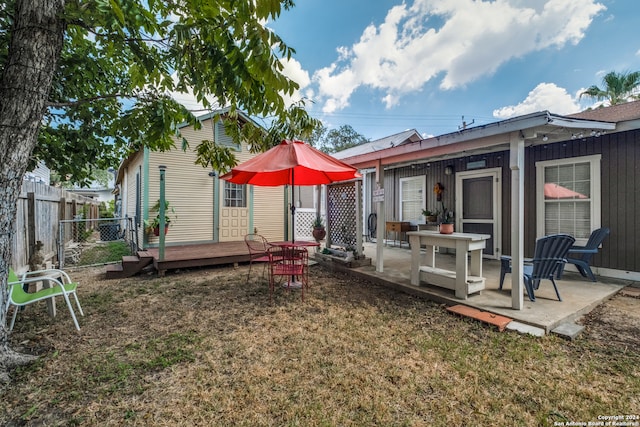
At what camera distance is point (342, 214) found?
6445 millimetres

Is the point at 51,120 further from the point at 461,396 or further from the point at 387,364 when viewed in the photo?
the point at 461,396

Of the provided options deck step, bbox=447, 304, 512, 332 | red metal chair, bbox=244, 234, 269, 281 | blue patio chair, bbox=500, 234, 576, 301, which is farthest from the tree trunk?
blue patio chair, bbox=500, 234, 576, 301

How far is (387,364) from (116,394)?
2.02 metres

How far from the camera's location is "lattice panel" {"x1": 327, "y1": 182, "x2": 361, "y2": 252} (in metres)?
6.14

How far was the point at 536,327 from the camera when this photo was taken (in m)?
2.86

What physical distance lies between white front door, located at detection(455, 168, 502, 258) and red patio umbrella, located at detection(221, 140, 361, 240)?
372 centimetres

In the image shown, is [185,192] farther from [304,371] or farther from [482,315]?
[482,315]

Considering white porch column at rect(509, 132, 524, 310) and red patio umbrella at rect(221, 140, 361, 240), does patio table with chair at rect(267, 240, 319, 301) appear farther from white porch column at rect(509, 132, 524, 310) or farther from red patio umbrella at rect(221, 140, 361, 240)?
white porch column at rect(509, 132, 524, 310)

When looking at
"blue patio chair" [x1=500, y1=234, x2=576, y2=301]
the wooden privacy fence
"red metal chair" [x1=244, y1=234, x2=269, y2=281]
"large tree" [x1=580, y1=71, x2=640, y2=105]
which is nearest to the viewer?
"blue patio chair" [x1=500, y1=234, x2=576, y2=301]

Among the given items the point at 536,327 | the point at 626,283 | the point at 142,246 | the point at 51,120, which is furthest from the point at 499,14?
the point at 142,246

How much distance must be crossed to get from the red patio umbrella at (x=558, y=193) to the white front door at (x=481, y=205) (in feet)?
2.70

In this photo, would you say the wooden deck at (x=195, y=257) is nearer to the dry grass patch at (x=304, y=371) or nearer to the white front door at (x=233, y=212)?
the white front door at (x=233, y=212)

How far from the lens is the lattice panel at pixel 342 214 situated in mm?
6136

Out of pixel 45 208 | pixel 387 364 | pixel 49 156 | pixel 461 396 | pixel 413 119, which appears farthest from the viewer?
pixel 413 119
